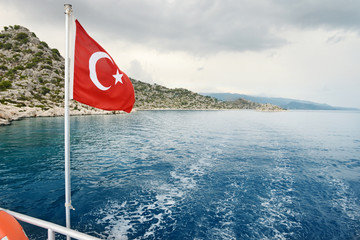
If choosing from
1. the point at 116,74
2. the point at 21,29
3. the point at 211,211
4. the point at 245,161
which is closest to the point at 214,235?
the point at 211,211

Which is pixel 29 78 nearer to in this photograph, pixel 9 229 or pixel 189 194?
pixel 189 194

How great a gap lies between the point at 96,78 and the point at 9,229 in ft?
14.6

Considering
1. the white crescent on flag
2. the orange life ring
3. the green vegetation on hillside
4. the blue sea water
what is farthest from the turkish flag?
the green vegetation on hillside

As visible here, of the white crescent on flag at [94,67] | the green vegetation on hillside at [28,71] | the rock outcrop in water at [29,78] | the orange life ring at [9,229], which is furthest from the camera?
the green vegetation on hillside at [28,71]

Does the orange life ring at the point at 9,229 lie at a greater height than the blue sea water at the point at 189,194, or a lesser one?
greater

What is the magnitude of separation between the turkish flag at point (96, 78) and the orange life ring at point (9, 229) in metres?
3.31

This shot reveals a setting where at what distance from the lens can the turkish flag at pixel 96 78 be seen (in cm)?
583

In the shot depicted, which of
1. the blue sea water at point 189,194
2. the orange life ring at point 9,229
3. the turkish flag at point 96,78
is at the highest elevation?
the turkish flag at point 96,78

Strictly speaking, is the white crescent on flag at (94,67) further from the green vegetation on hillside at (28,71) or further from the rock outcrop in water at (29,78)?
the green vegetation on hillside at (28,71)

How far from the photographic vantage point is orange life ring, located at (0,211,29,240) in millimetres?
3549

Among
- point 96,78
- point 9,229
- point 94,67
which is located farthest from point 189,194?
point 9,229

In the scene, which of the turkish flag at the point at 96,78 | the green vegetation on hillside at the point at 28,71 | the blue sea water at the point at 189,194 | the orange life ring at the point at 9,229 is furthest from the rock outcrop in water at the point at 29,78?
the orange life ring at the point at 9,229

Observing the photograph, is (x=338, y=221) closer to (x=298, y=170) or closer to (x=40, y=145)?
(x=298, y=170)

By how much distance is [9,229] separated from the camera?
3.73m
